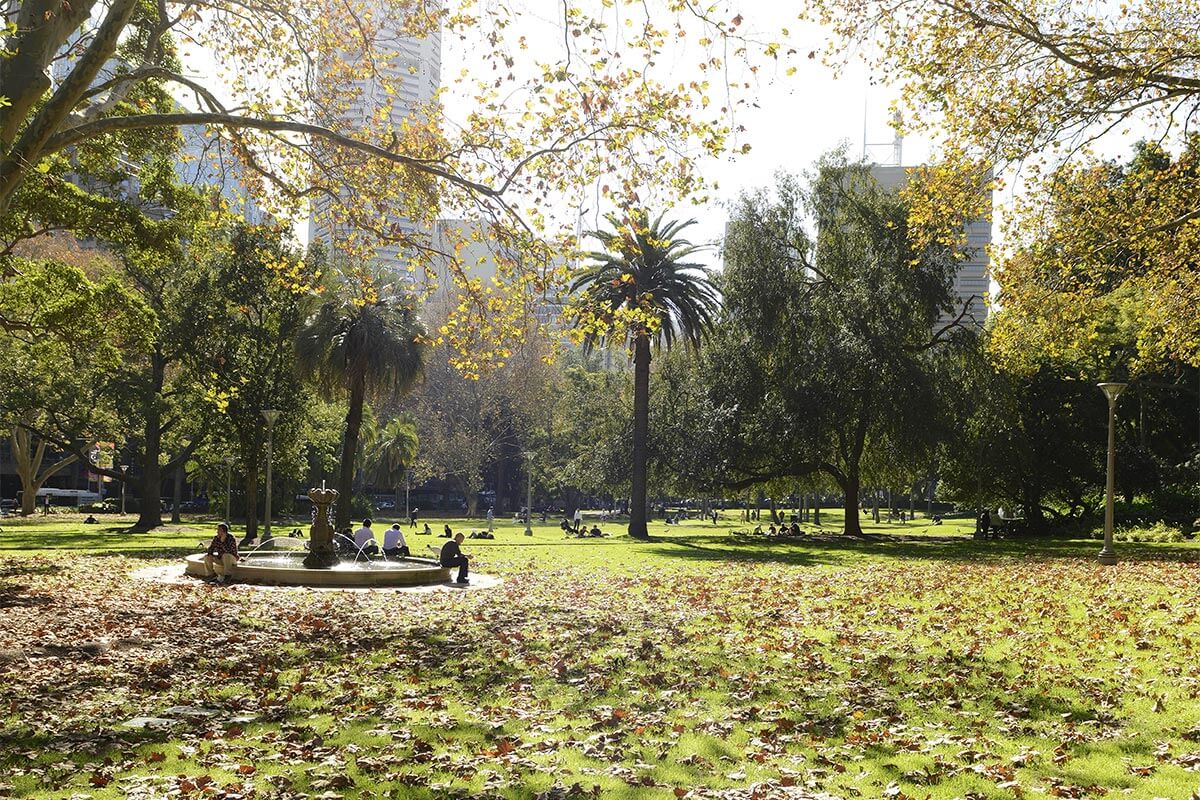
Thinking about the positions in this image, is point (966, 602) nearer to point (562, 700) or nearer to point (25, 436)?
point (562, 700)

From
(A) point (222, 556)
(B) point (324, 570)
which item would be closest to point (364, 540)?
(B) point (324, 570)

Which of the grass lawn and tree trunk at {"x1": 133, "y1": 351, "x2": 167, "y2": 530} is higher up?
tree trunk at {"x1": 133, "y1": 351, "x2": 167, "y2": 530}

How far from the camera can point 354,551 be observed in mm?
22625

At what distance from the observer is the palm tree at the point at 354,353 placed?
35.4 meters

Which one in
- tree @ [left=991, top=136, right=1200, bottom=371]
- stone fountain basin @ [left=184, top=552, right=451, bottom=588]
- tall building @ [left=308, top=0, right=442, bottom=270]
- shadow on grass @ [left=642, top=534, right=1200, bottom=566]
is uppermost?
tall building @ [left=308, top=0, right=442, bottom=270]

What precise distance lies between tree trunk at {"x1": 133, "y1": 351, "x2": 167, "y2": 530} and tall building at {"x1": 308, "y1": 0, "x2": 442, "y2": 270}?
23457mm

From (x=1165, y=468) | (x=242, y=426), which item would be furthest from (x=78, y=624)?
(x=1165, y=468)

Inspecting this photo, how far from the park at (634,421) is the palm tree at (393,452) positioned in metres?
22.2

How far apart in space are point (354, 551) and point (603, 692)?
14713 millimetres

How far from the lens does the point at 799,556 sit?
95.7 ft

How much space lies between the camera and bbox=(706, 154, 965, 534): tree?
3453 cm

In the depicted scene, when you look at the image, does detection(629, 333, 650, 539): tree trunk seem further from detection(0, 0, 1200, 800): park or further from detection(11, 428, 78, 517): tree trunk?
detection(11, 428, 78, 517): tree trunk

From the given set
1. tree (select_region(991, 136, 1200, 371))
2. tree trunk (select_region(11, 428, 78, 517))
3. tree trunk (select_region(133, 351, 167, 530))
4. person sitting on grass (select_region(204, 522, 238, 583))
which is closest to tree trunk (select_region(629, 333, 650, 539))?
tree trunk (select_region(133, 351, 167, 530))

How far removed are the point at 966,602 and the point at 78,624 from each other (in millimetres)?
12322
